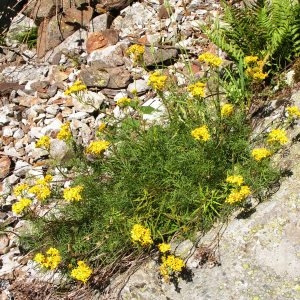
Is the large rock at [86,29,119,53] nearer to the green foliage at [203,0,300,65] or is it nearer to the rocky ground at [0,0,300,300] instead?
the rocky ground at [0,0,300,300]

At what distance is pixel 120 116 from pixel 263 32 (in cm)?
147

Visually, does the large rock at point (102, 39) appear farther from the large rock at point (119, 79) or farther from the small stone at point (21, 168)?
the small stone at point (21, 168)

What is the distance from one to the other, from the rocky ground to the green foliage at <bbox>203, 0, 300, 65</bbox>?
0.39 meters

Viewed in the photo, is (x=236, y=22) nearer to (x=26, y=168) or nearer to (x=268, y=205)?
(x=268, y=205)

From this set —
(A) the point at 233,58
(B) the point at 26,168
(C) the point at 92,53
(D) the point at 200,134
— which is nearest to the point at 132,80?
(C) the point at 92,53

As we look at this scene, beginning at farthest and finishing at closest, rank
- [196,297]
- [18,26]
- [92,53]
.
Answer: [18,26], [92,53], [196,297]

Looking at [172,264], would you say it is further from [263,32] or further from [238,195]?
[263,32]

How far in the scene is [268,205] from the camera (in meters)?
3.19

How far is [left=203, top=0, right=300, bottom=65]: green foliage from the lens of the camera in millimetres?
4176

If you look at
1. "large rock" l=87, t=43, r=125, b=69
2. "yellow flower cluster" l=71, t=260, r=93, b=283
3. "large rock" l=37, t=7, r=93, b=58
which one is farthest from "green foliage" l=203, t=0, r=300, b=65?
"yellow flower cluster" l=71, t=260, r=93, b=283

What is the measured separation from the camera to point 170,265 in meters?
2.91

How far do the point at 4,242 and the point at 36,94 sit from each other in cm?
176

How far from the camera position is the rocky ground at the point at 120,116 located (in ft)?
9.78

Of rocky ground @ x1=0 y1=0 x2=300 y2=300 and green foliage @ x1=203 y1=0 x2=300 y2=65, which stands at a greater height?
green foliage @ x1=203 y1=0 x2=300 y2=65
